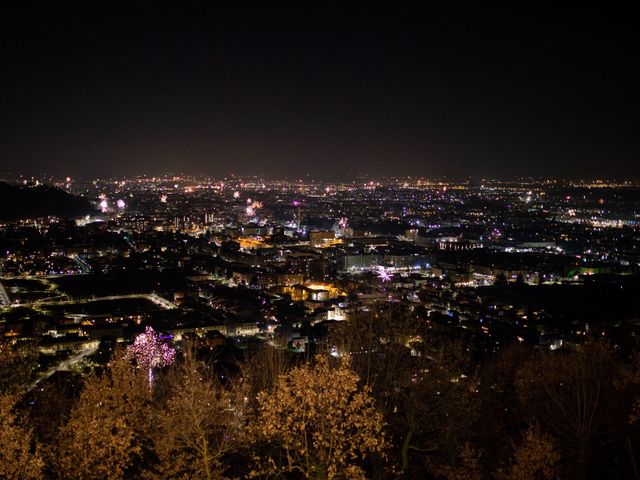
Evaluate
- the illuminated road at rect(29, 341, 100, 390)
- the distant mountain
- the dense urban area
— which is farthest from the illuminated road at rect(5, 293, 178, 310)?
the distant mountain

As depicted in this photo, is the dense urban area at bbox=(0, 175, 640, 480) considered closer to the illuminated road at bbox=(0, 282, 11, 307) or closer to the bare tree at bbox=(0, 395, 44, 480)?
the bare tree at bbox=(0, 395, 44, 480)

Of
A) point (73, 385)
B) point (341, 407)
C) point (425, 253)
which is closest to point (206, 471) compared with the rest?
point (341, 407)

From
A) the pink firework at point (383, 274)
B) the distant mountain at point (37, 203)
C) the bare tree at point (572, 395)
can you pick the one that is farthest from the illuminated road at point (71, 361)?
the distant mountain at point (37, 203)

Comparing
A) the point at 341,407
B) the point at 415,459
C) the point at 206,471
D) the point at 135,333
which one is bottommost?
the point at 135,333

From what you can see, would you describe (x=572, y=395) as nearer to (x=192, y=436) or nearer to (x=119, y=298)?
(x=192, y=436)

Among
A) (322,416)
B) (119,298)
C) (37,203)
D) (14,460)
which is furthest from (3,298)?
(37,203)

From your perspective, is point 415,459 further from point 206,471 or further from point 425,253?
point 425,253
